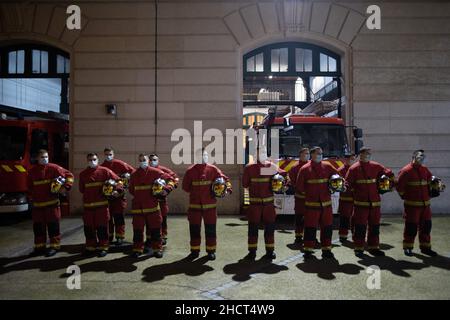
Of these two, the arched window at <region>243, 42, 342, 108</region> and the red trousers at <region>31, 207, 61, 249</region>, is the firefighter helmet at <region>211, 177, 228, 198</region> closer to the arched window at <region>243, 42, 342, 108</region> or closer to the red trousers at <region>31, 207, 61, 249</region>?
the red trousers at <region>31, 207, 61, 249</region>

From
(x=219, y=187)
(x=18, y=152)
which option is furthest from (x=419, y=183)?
(x=18, y=152)

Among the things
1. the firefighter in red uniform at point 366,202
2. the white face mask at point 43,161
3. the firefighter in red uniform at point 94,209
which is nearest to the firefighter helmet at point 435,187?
the firefighter in red uniform at point 366,202

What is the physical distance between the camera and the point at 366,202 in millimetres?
6660

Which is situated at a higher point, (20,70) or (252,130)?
(20,70)

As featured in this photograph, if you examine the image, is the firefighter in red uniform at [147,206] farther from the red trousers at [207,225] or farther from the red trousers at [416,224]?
the red trousers at [416,224]

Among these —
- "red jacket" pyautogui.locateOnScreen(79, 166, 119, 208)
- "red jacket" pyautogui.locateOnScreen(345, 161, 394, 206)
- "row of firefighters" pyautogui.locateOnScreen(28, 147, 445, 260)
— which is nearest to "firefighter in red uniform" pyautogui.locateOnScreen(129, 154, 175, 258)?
"row of firefighters" pyautogui.locateOnScreen(28, 147, 445, 260)

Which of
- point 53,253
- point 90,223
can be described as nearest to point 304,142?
point 90,223

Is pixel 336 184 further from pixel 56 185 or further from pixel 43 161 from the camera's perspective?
pixel 43 161

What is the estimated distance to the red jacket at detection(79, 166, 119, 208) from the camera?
22.3ft

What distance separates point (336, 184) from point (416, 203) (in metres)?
1.62

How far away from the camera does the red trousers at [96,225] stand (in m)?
6.80

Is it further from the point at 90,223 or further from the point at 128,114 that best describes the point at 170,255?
the point at 128,114

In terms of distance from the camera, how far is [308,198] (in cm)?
658
